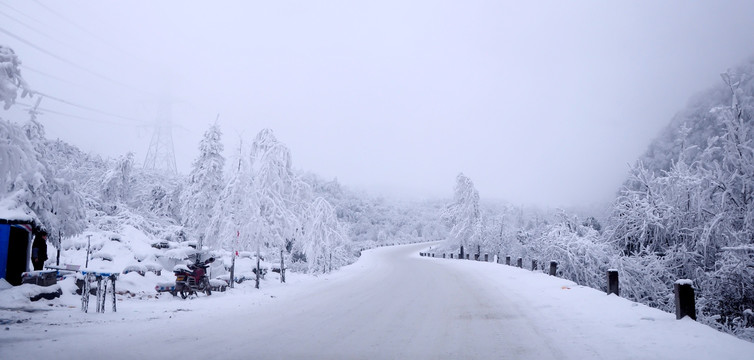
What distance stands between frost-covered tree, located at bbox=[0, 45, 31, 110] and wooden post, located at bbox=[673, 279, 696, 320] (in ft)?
44.2

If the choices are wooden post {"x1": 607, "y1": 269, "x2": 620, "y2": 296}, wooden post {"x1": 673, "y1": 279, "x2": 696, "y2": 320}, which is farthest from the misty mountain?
wooden post {"x1": 673, "y1": 279, "x2": 696, "y2": 320}

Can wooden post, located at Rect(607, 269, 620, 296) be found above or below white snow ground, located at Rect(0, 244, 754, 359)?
above

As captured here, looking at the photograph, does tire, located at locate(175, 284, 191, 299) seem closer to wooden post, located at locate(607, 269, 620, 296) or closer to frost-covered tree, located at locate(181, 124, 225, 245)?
frost-covered tree, located at locate(181, 124, 225, 245)

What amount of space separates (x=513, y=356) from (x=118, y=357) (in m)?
5.75

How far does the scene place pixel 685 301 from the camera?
7770 mm

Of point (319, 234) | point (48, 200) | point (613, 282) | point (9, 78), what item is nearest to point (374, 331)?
point (613, 282)

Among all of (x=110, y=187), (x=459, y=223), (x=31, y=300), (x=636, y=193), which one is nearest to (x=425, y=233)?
(x=459, y=223)

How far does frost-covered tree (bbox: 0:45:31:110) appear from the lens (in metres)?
7.85

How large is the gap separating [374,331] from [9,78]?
885cm

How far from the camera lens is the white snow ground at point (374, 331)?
6.15 metres

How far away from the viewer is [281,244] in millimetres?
19219

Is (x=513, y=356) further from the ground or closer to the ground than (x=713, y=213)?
closer to the ground

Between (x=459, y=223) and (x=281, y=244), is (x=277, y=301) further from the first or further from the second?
(x=459, y=223)

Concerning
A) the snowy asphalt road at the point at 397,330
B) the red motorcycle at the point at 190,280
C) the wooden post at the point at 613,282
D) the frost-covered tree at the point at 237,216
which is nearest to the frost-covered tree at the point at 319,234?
the frost-covered tree at the point at 237,216
